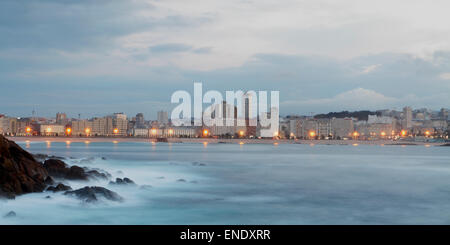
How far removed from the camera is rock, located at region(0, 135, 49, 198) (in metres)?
11.1

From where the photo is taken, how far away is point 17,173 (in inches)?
468

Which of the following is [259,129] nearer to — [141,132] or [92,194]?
[141,132]

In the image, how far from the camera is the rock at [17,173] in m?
11.1

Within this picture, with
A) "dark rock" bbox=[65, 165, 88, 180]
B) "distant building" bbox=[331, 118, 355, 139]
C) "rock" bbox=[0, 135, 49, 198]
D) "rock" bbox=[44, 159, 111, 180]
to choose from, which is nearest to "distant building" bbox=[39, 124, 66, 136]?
"distant building" bbox=[331, 118, 355, 139]

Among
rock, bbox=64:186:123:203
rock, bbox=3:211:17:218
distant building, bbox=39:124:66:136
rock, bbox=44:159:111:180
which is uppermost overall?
distant building, bbox=39:124:66:136

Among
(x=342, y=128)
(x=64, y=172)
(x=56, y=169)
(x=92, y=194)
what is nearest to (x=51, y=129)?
(x=342, y=128)

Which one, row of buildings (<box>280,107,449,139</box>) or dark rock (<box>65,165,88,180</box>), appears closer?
dark rock (<box>65,165,88,180</box>)

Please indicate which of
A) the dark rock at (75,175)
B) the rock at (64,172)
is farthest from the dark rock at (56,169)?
the dark rock at (75,175)

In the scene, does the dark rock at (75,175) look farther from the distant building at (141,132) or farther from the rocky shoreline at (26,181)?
the distant building at (141,132)

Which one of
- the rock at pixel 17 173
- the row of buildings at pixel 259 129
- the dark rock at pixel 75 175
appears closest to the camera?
the rock at pixel 17 173

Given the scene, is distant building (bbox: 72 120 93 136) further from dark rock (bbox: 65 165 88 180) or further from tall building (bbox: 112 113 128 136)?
dark rock (bbox: 65 165 88 180)

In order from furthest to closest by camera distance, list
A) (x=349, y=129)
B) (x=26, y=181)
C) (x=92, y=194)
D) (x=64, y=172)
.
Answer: (x=349, y=129) < (x=64, y=172) < (x=26, y=181) < (x=92, y=194)

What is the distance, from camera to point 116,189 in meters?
14.7

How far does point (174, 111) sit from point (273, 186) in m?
107
